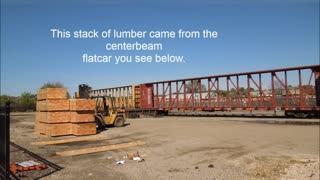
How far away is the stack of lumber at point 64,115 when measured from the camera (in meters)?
15.3

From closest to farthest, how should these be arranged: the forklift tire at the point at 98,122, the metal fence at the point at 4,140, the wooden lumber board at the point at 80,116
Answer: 1. the metal fence at the point at 4,140
2. the wooden lumber board at the point at 80,116
3. the forklift tire at the point at 98,122

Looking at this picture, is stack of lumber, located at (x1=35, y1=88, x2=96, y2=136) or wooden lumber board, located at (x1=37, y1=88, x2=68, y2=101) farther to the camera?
wooden lumber board, located at (x1=37, y1=88, x2=68, y2=101)

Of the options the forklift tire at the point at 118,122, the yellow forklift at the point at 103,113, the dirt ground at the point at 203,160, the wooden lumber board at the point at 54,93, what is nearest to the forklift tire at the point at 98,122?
the yellow forklift at the point at 103,113

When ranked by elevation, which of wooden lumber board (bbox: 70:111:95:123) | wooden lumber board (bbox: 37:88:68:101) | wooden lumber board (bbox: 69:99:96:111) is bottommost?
wooden lumber board (bbox: 70:111:95:123)

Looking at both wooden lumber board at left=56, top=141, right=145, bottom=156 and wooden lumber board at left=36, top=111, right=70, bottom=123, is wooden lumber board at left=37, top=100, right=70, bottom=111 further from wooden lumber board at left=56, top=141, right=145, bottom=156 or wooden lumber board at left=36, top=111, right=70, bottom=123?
wooden lumber board at left=56, top=141, right=145, bottom=156

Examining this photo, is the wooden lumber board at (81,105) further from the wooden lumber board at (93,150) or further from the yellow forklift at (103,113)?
the wooden lumber board at (93,150)

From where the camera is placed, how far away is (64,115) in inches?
611

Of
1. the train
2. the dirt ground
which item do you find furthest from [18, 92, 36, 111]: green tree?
the dirt ground

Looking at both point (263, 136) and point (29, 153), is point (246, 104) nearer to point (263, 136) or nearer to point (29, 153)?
point (263, 136)

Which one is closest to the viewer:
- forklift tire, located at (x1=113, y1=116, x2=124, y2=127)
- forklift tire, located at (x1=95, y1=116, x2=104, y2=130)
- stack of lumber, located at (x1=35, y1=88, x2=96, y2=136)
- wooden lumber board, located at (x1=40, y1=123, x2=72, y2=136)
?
wooden lumber board, located at (x1=40, y1=123, x2=72, y2=136)

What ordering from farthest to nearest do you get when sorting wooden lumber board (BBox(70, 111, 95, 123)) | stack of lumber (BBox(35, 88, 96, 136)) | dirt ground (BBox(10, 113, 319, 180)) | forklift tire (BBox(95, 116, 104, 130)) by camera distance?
forklift tire (BBox(95, 116, 104, 130)) < wooden lumber board (BBox(70, 111, 95, 123)) < stack of lumber (BBox(35, 88, 96, 136)) < dirt ground (BBox(10, 113, 319, 180))

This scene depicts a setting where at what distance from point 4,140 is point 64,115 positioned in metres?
9.90

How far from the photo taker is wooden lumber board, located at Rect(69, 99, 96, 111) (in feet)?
50.9

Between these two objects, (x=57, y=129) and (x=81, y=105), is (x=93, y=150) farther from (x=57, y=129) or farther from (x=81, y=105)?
(x=81, y=105)
